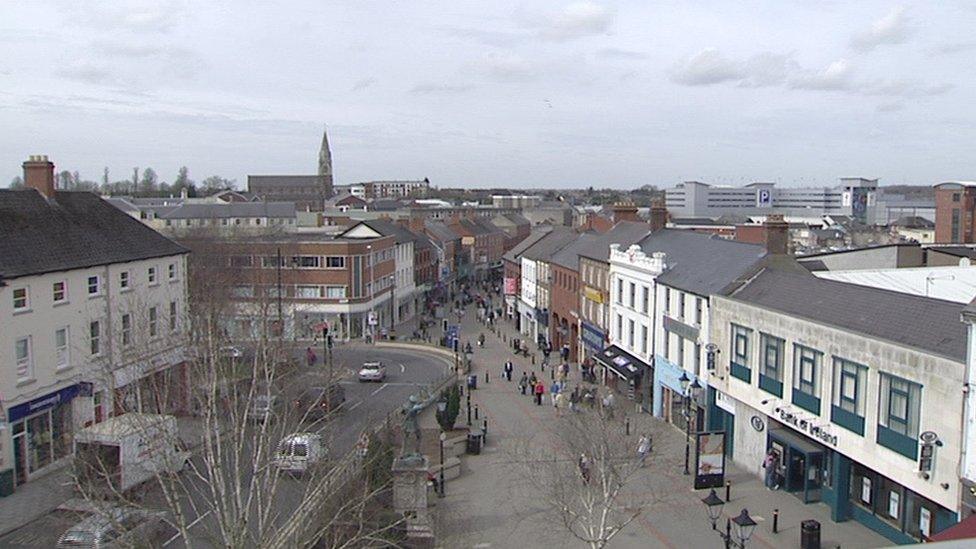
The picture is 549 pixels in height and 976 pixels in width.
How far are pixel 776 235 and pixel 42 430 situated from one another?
2781 centimetres

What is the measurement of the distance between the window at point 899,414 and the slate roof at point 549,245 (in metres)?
38.5

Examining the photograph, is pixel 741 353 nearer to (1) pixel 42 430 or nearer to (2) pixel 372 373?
(2) pixel 372 373

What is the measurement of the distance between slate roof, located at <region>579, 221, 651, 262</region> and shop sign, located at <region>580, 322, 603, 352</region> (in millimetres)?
4108

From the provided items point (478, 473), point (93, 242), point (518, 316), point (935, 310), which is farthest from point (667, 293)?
point (518, 316)

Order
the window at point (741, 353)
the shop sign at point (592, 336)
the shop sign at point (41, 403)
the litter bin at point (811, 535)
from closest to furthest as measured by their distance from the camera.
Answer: the litter bin at point (811, 535) → the shop sign at point (41, 403) → the window at point (741, 353) → the shop sign at point (592, 336)

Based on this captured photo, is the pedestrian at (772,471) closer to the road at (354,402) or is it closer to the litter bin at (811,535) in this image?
the litter bin at (811,535)

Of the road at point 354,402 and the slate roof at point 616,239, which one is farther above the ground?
the slate roof at point 616,239

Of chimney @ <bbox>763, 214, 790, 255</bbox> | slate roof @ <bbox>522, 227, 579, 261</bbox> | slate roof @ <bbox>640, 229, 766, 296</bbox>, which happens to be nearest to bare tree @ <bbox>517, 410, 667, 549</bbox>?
slate roof @ <bbox>640, 229, 766, 296</bbox>

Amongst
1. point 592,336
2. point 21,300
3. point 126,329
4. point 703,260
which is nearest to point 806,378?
point 703,260

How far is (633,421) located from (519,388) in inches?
337

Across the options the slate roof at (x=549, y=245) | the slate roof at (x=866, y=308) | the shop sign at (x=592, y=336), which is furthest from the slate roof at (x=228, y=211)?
the slate roof at (x=866, y=308)

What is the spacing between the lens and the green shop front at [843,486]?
2106cm

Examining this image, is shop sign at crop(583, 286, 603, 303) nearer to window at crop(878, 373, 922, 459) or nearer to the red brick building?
window at crop(878, 373, 922, 459)

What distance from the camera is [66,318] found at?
101 feet
